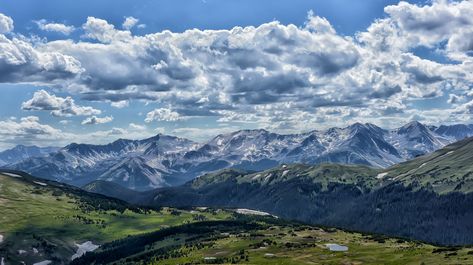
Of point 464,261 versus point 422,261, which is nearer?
point 464,261
